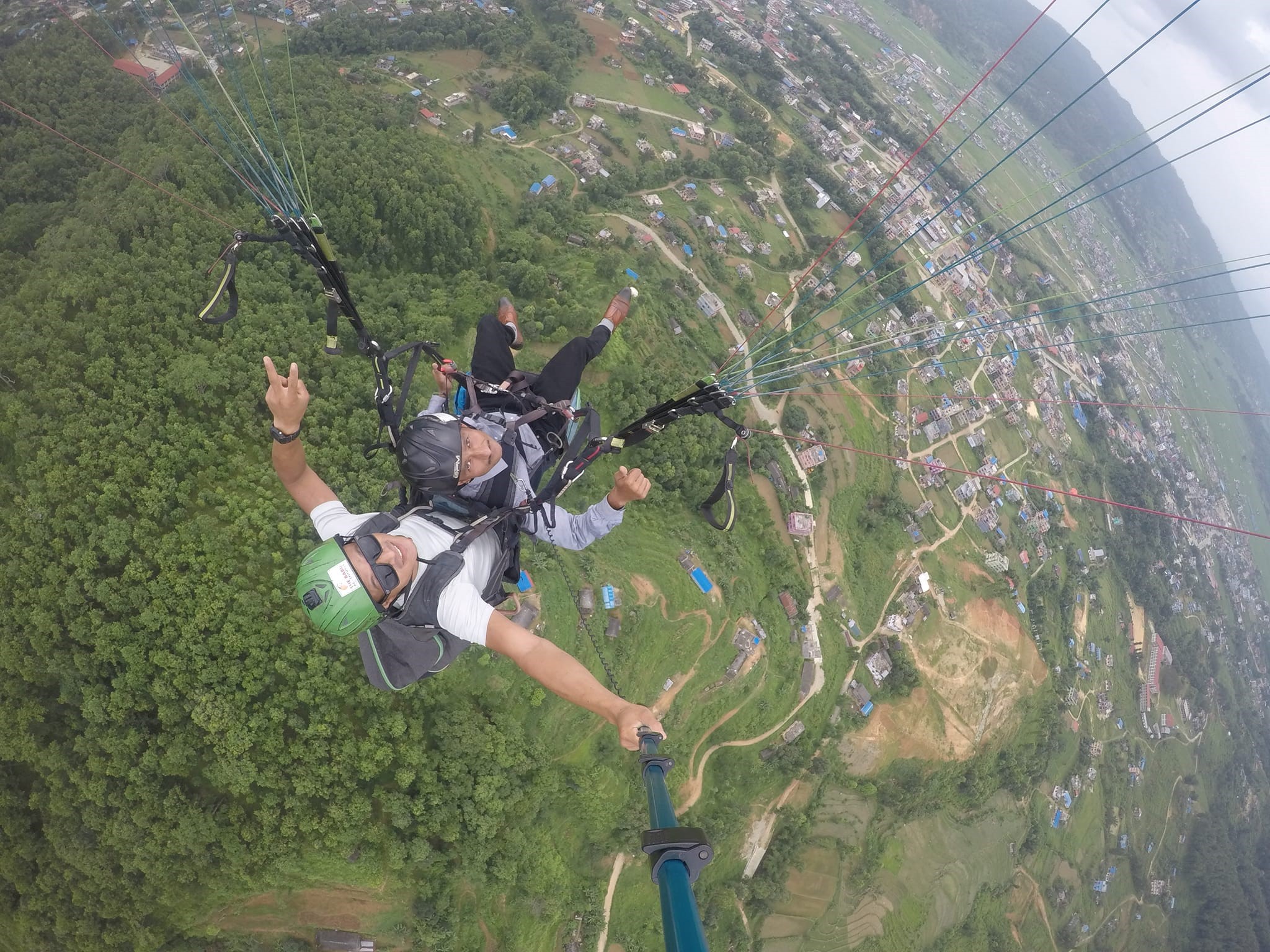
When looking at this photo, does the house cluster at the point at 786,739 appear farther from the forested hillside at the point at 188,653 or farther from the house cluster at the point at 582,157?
the house cluster at the point at 582,157

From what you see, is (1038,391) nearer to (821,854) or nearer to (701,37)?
(821,854)

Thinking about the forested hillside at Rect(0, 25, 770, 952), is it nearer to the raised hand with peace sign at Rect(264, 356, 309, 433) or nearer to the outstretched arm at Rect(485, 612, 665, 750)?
the raised hand with peace sign at Rect(264, 356, 309, 433)

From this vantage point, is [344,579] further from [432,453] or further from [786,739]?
[786,739]

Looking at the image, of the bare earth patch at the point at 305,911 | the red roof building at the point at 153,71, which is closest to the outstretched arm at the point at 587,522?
the bare earth patch at the point at 305,911

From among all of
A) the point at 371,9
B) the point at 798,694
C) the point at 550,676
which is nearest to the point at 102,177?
the point at 371,9

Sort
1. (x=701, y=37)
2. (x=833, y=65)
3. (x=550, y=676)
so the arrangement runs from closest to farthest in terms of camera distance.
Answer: (x=550, y=676) < (x=701, y=37) < (x=833, y=65)

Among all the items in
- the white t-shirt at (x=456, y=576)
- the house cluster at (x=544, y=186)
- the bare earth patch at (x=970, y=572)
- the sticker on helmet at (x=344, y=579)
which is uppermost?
the sticker on helmet at (x=344, y=579)
